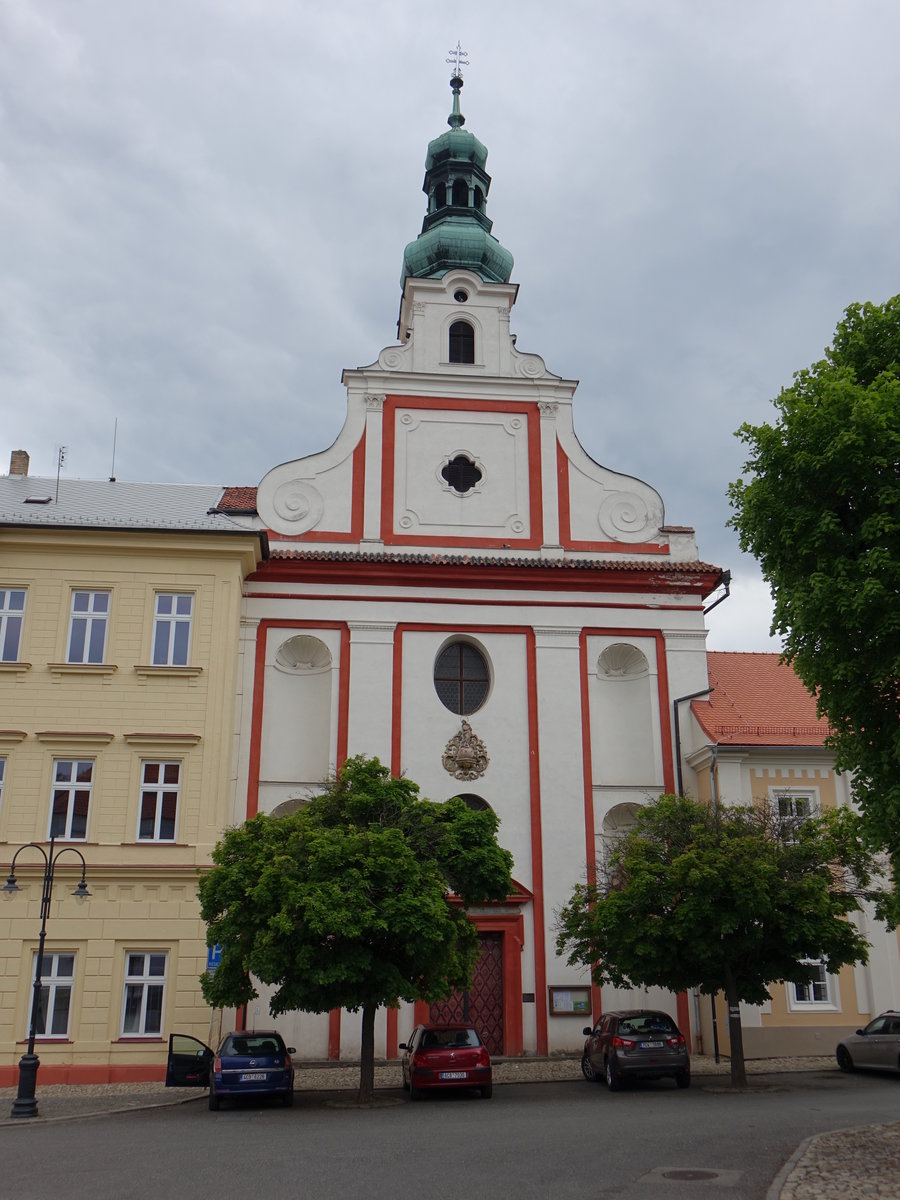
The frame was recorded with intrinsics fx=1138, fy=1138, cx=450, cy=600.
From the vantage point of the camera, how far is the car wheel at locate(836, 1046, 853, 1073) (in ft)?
73.3

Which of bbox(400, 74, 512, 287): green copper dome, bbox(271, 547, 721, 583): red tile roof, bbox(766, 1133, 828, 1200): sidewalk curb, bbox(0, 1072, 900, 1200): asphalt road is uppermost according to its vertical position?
bbox(400, 74, 512, 287): green copper dome

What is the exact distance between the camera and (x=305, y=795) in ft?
86.4

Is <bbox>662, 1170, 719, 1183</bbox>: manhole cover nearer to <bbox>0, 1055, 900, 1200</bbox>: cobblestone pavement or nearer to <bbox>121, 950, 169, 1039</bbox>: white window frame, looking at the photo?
<bbox>0, 1055, 900, 1200</bbox>: cobblestone pavement

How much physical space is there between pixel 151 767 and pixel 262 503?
756cm

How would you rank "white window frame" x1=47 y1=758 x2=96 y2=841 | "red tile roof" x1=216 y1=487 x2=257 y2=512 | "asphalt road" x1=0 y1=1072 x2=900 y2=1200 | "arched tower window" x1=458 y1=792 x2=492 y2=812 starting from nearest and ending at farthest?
1. "asphalt road" x1=0 y1=1072 x2=900 y2=1200
2. "white window frame" x1=47 y1=758 x2=96 y2=841
3. "arched tower window" x1=458 y1=792 x2=492 y2=812
4. "red tile roof" x1=216 y1=487 x2=257 y2=512

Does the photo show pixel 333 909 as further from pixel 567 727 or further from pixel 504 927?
pixel 567 727

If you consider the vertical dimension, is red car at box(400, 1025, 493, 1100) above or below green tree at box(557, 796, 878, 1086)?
below

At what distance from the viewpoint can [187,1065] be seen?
21.0m

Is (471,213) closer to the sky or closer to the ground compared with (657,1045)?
closer to the sky

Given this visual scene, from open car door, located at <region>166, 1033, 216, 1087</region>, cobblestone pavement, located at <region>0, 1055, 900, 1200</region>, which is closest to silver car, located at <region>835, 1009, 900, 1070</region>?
cobblestone pavement, located at <region>0, 1055, 900, 1200</region>

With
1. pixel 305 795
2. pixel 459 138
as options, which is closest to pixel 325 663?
pixel 305 795

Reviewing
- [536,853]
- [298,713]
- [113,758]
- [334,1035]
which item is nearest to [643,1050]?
[536,853]

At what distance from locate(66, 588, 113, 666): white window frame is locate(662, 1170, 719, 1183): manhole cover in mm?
17497

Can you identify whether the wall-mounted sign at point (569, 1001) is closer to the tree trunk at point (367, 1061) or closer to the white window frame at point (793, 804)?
the white window frame at point (793, 804)
